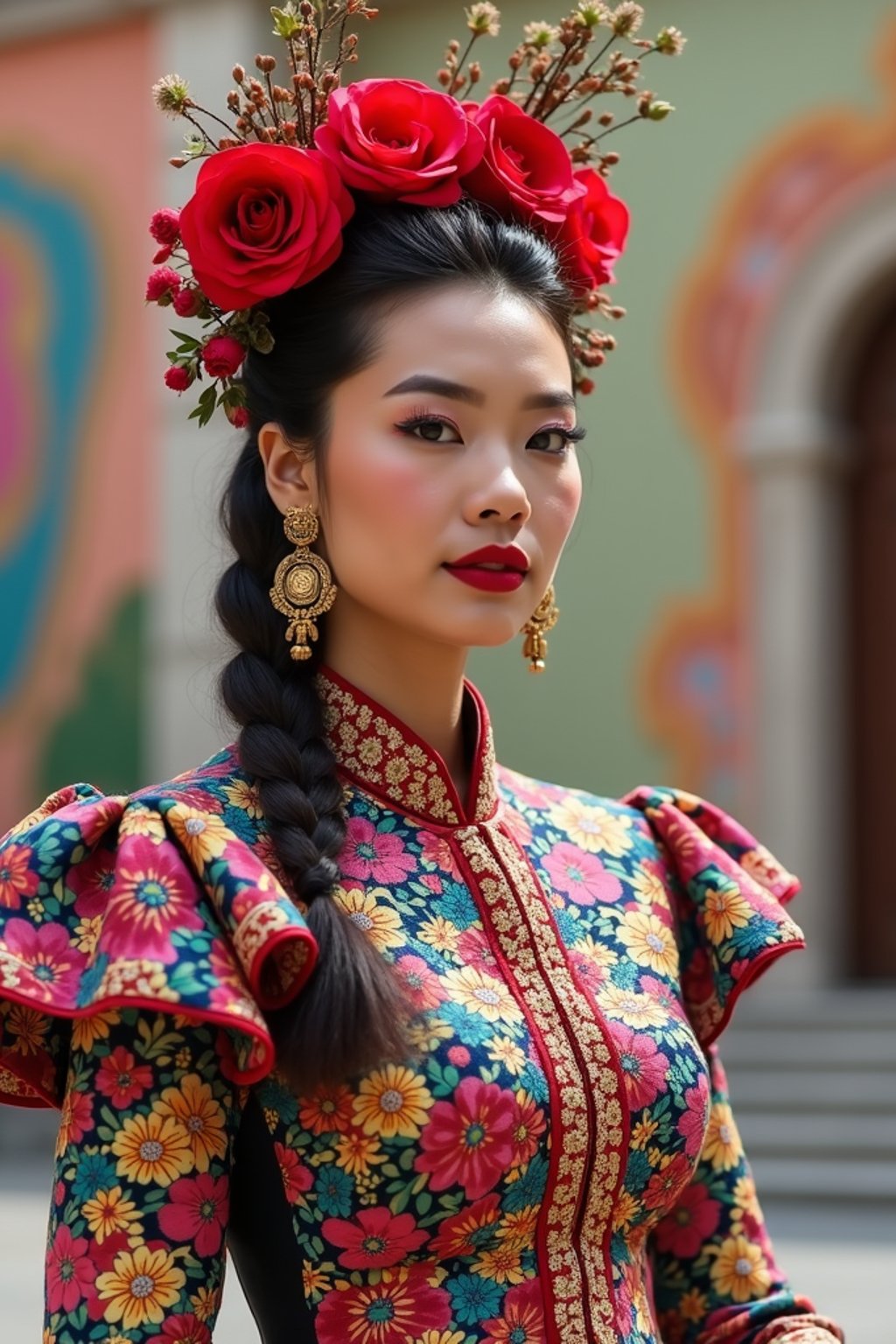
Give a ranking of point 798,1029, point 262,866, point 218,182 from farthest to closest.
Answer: point 798,1029
point 218,182
point 262,866

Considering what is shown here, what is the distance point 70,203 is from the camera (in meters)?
7.66

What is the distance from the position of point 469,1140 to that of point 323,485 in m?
0.50

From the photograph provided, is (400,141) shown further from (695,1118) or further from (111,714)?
(111,714)

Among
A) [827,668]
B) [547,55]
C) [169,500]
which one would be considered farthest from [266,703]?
[169,500]

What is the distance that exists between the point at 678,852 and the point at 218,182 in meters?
0.67

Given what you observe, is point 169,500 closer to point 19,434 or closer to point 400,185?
point 19,434

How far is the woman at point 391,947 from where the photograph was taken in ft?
4.45

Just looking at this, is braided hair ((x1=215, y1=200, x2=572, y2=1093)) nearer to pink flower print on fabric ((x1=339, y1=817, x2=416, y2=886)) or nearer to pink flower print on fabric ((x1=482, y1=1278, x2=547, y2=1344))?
pink flower print on fabric ((x1=339, y1=817, x2=416, y2=886))

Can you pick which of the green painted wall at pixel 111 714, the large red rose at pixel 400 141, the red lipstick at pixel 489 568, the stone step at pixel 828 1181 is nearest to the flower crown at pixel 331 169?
the large red rose at pixel 400 141

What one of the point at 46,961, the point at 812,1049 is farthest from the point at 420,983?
the point at 812,1049

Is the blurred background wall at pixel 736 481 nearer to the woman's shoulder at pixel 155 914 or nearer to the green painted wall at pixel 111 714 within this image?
the green painted wall at pixel 111 714

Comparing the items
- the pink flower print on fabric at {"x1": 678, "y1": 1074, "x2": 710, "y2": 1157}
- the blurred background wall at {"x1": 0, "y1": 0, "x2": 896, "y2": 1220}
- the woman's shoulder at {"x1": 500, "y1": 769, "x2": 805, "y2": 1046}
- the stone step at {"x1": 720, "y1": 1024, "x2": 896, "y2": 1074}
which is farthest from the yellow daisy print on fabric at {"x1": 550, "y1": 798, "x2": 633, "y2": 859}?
the blurred background wall at {"x1": 0, "y1": 0, "x2": 896, "y2": 1220}

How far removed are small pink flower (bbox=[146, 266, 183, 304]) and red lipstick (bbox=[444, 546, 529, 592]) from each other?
0.32m

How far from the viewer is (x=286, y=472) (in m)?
1.58
